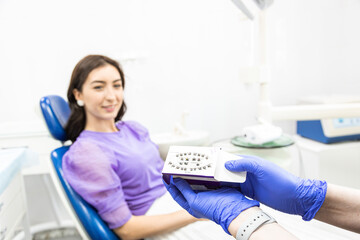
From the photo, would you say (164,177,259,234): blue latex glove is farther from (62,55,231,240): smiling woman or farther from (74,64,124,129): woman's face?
(74,64,124,129): woman's face

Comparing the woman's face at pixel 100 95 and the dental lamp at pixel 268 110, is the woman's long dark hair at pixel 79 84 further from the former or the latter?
the dental lamp at pixel 268 110

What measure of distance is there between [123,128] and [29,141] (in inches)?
23.4

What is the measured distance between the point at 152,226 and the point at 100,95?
19.8 inches

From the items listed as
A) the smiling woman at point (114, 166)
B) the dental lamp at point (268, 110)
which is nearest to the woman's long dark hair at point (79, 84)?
the smiling woman at point (114, 166)

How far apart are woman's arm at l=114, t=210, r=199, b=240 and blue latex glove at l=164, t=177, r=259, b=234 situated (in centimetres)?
28

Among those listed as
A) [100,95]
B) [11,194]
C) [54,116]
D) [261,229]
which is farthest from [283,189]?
[11,194]

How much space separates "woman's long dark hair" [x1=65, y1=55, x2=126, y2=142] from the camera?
110cm

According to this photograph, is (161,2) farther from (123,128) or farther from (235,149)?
(235,149)

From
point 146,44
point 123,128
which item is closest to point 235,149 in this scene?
point 123,128

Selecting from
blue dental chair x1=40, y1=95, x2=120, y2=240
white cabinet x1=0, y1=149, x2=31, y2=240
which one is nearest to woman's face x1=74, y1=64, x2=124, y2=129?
blue dental chair x1=40, y1=95, x2=120, y2=240

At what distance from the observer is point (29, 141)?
1525 mm

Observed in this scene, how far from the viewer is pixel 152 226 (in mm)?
948

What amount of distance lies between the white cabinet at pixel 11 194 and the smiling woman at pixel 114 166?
26 cm

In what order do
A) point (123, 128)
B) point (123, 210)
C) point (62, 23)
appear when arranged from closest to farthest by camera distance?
point (123, 210) < point (123, 128) < point (62, 23)
